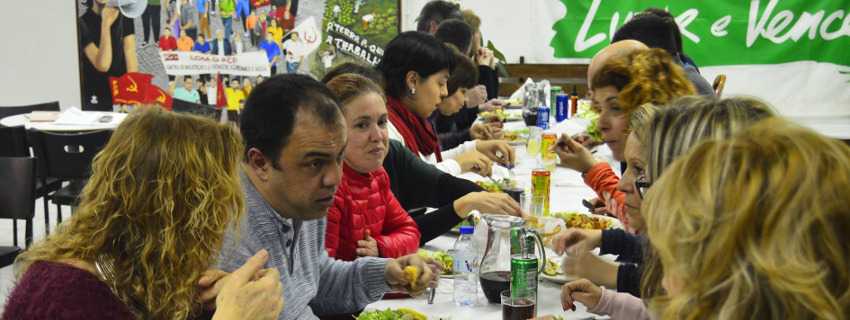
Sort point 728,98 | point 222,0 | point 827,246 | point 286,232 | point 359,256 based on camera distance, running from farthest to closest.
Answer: point 222,0 < point 359,256 < point 286,232 < point 728,98 < point 827,246

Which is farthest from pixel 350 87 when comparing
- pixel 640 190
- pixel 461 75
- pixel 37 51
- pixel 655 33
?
pixel 37 51

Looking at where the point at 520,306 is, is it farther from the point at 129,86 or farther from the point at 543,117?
the point at 129,86

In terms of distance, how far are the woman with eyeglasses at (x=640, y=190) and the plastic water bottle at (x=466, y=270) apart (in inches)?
9.2

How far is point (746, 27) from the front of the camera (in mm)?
7219

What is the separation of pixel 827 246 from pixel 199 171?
100cm

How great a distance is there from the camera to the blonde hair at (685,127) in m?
1.25

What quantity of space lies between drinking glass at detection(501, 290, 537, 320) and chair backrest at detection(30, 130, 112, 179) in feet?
11.6

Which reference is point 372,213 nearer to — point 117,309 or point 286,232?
point 286,232

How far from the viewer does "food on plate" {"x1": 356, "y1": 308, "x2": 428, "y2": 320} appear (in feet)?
5.61

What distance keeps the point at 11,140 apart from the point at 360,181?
3.37 m

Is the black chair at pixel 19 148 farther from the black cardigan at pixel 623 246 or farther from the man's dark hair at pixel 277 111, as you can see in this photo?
the black cardigan at pixel 623 246

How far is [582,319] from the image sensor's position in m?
1.81

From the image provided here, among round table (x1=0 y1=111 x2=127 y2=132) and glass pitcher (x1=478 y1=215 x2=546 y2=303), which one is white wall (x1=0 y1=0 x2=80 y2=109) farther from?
glass pitcher (x1=478 y1=215 x2=546 y2=303)

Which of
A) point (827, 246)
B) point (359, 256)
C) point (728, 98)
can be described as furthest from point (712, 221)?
point (359, 256)
